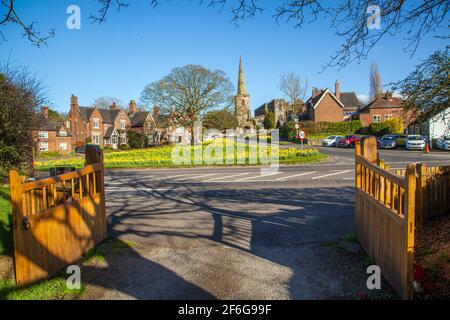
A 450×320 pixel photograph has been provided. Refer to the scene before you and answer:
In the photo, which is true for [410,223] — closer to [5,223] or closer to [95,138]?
[5,223]

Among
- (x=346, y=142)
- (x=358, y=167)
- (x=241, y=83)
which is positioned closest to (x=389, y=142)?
(x=346, y=142)

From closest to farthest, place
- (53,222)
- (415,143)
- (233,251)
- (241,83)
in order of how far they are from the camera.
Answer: (53,222)
(233,251)
(415,143)
(241,83)

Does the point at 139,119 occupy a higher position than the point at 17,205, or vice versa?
the point at 139,119

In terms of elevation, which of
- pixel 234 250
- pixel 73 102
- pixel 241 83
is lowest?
pixel 234 250

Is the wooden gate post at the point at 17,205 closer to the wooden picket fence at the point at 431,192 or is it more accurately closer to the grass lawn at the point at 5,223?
the grass lawn at the point at 5,223

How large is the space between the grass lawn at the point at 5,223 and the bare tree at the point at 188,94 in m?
39.9

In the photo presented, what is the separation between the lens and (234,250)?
21.2 ft

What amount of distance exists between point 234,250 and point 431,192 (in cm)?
458

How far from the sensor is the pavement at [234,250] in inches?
187

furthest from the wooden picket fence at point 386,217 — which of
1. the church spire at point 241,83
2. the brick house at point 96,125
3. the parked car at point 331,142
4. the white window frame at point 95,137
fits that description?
the church spire at point 241,83

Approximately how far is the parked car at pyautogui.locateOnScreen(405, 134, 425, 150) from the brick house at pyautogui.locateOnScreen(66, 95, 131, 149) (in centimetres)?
5119

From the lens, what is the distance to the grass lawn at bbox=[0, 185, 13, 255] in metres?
5.94
